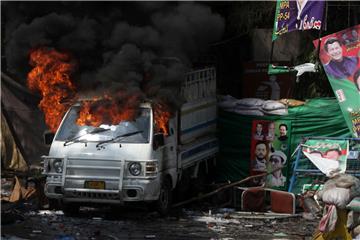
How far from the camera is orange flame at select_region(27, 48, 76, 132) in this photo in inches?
436

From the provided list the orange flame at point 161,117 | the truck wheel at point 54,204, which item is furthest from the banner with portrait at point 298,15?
the truck wheel at point 54,204

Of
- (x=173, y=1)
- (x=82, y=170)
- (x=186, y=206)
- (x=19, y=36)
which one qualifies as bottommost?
(x=186, y=206)

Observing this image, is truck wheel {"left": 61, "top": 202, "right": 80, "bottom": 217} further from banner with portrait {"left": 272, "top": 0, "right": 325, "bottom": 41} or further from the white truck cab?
banner with portrait {"left": 272, "top": 0, "right": 325, "bottom": 41}

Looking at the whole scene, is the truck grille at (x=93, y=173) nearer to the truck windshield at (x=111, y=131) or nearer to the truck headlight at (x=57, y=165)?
the truck headlight at (x=57, y=165)

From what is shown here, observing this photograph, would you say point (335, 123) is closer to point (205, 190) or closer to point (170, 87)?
point (205, 190)

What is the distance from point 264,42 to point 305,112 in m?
3.81

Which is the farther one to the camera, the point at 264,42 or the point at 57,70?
the point at 264,42

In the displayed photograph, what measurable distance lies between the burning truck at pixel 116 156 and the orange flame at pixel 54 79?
0.24 ft

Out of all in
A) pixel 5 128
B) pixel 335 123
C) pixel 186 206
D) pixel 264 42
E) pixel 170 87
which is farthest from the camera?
pixel 264 42

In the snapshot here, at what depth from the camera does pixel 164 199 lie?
34.9 feet

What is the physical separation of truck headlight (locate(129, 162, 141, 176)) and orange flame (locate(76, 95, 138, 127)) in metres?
0.83

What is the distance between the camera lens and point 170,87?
10.8m

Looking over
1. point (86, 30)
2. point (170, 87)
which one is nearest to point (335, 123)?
point (170, 87)

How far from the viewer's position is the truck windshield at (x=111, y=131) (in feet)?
33.9
